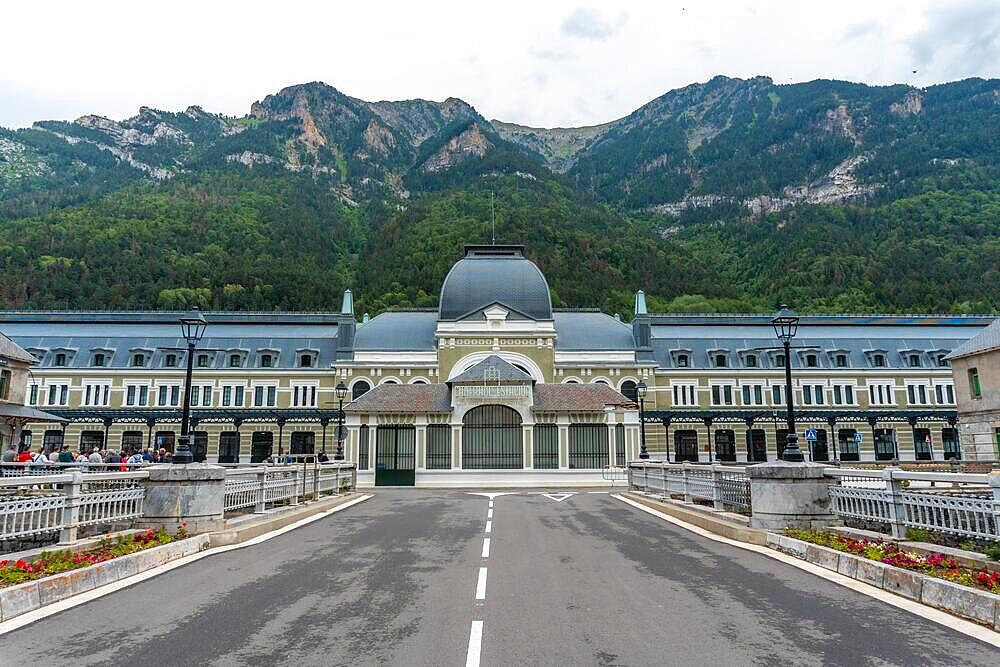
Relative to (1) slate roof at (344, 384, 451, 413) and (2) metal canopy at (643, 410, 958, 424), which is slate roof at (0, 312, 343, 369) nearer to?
(1) slate roof at (344, 384, 451, 413)

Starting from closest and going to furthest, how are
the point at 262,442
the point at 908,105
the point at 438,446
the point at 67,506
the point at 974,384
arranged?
the point at 67,506 → the point at 974,384 → the point at 438,446 → the point at 262,442 → the point at 908,105

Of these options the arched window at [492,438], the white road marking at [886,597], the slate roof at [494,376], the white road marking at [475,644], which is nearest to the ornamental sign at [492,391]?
the slate roof at [494,376]

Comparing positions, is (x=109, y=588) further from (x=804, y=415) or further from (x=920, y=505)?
(x=804, y=415)

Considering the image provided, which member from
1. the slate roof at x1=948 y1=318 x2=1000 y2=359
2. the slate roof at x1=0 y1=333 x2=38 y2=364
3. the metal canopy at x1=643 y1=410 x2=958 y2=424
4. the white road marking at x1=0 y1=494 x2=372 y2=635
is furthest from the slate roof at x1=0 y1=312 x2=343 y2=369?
the white road marking at x1=0 y1=494 x2=372 y2=635

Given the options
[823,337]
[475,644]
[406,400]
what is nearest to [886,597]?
[475,644]

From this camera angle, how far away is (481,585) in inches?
398

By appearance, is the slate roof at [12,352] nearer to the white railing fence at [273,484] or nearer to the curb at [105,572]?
the white railing fence at [273,484]

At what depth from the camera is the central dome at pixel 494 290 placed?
61.3 m

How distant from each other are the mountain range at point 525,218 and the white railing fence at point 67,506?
82.9 m

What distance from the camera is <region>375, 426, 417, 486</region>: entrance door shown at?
131ft

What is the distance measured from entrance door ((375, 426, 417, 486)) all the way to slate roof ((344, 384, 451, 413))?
4.14 ft

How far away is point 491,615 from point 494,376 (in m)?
33.7

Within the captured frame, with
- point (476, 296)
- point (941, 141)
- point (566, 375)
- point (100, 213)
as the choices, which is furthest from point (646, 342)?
point (941, 141)

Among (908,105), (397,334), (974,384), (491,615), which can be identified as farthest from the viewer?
(908,105)
